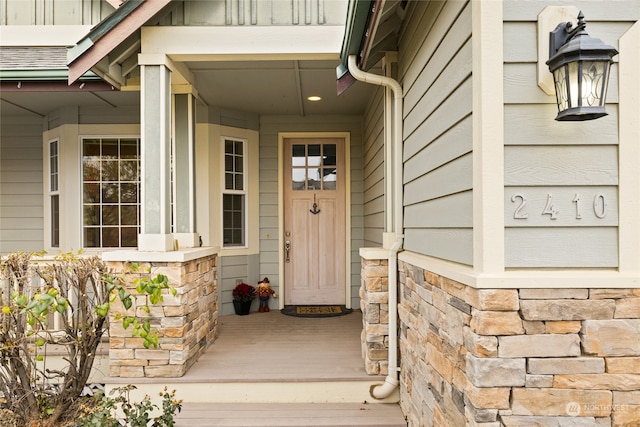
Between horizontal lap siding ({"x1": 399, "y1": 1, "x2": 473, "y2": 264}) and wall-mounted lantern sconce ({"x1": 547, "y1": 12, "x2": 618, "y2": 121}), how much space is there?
0.35 m

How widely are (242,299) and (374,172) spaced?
2.35 meters

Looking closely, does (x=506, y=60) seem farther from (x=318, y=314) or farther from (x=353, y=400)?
(x=318, y=314)

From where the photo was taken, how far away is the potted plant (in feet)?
17.0

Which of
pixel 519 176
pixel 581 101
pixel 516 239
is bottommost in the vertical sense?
pixel 516 239

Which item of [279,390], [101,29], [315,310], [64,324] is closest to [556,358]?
[279,390]

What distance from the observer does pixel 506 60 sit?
1.56 metres

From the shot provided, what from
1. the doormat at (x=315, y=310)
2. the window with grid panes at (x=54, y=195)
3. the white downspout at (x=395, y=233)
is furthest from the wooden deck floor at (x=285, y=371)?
the window with grid panes at (x=54, y=195)

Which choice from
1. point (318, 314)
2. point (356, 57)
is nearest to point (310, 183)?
point (318, 314)

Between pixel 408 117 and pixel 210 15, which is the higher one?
pixel 210 15

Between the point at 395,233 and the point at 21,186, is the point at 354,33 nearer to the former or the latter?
the point at 395,233

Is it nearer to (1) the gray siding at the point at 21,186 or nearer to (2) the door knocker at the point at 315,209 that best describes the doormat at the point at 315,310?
(2) the door knocker at the point at 315,209

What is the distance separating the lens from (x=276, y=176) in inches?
220

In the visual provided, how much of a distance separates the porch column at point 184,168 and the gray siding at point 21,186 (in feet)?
9.14

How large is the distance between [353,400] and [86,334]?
6.72ft
